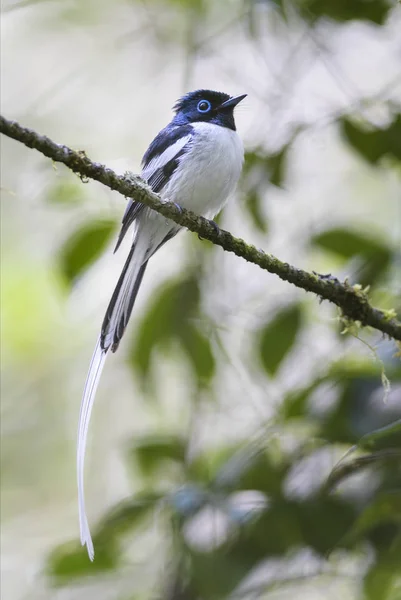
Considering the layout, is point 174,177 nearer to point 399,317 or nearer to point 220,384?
point 220,384

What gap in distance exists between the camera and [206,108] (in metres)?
3.55

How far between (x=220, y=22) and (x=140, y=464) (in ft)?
7.40

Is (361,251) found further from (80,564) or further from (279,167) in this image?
→ (80,564)

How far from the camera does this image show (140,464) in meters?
2.65

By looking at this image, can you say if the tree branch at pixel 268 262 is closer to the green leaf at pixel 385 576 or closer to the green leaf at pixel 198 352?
the green leaf at pixel 198 352

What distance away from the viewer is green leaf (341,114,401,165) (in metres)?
2.63

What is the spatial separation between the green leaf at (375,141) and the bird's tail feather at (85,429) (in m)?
1.20

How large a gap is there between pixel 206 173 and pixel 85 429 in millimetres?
1293

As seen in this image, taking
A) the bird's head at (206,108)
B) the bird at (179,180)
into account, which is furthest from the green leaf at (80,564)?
the bird's head at (206,108)

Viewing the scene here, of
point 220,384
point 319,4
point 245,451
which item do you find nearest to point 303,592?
point 220,384

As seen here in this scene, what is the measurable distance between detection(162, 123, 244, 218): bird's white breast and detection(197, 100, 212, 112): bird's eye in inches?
13.0

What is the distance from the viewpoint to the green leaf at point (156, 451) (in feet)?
Result: 8.58

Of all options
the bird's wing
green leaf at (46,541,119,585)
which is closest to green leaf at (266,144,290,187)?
the bird's wing

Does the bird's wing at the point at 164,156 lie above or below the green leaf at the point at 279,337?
above
